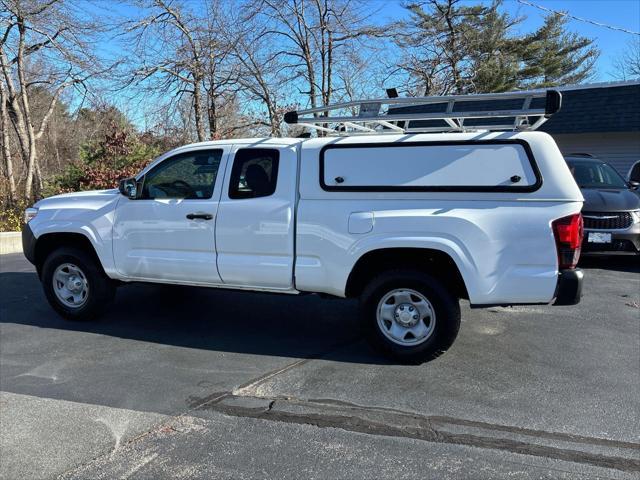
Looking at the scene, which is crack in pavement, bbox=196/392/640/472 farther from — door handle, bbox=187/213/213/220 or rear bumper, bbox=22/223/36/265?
rear bumper, bbox=22/223/36/265

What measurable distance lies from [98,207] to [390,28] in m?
15.7

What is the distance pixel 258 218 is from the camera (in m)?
5.08

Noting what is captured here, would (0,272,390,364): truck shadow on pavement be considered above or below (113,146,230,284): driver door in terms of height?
below

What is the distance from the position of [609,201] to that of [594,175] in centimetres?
133

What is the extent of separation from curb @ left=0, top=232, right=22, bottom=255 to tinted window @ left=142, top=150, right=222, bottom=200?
806cm

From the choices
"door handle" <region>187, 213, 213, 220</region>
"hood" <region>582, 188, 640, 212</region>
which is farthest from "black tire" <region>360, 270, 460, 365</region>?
"hood" <region>582, 188, 640, 212</region>

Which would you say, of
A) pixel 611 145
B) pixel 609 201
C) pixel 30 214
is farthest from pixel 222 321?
pixel 611 145

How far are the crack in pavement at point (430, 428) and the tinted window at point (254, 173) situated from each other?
1946mm

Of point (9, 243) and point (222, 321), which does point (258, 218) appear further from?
point (9, 243)

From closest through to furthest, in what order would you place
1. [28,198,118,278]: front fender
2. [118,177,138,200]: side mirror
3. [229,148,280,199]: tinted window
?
[229,148,280,199]: tinted window
[118,177,138,200]: side mirror
[28,198,118,278]: front fender

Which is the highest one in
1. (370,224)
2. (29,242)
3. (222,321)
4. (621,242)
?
A: (370,224)

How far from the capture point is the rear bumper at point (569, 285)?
4.39 metres

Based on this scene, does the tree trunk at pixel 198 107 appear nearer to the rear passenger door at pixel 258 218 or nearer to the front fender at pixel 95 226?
the front fender at pixel 95 226

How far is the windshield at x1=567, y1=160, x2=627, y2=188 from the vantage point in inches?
379
